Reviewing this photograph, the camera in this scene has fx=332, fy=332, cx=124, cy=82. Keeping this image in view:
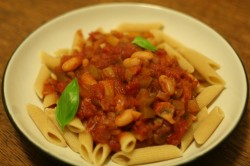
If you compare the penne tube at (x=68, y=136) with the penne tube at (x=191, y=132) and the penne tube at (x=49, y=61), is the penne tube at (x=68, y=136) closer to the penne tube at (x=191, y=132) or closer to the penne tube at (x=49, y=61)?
the penne tube at (x=49, y=61)

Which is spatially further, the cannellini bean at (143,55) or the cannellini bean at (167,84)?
the cannellini bean at (143,55)

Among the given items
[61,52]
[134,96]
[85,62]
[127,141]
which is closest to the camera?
[127,141]

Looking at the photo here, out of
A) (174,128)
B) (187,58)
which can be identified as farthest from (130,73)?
(187,58)

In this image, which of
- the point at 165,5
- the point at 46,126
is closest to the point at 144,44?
the point at 46,126

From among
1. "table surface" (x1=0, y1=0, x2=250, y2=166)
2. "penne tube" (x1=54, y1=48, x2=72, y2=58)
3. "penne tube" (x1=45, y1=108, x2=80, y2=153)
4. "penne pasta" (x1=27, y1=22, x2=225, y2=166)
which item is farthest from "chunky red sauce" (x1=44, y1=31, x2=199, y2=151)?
"table surface" (x1=0, y1=0, x2=250, y2=166)

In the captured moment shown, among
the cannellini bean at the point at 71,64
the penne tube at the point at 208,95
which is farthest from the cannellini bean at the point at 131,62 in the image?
the penne tube at the point at 208,95

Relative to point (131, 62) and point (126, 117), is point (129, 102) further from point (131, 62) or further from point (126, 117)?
point (131, 62)
